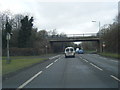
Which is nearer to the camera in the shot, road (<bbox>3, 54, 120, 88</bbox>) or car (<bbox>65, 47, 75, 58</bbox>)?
road (<bbox>3, 54, 120, 88</bbox>)

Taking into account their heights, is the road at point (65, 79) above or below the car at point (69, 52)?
below

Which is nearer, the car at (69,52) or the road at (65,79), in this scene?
the road at (65,79)

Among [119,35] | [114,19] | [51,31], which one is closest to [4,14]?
[114,19]

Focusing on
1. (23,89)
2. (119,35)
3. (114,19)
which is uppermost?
(114,19)

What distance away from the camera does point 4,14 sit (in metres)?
Result: 84.1

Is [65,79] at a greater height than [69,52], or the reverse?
[69,52]

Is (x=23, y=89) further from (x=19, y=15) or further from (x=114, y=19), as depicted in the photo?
(x=19, y=15)

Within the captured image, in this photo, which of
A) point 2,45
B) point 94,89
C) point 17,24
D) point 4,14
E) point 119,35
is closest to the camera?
point 94,89

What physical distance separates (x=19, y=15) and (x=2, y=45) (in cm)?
2955

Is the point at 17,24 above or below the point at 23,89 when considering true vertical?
above

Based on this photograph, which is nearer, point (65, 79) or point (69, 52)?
point (65, 79)

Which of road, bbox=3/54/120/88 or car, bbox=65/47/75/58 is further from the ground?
car, bbox=65/47/75/58

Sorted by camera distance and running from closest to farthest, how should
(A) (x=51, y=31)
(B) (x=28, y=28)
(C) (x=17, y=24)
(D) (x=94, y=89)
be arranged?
(D) (x=94, y=89), (B) (x=28, y=28), (C) (x=17, y=24), (A) (x=51, y=31)

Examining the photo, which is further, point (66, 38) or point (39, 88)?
point (66, 38)
